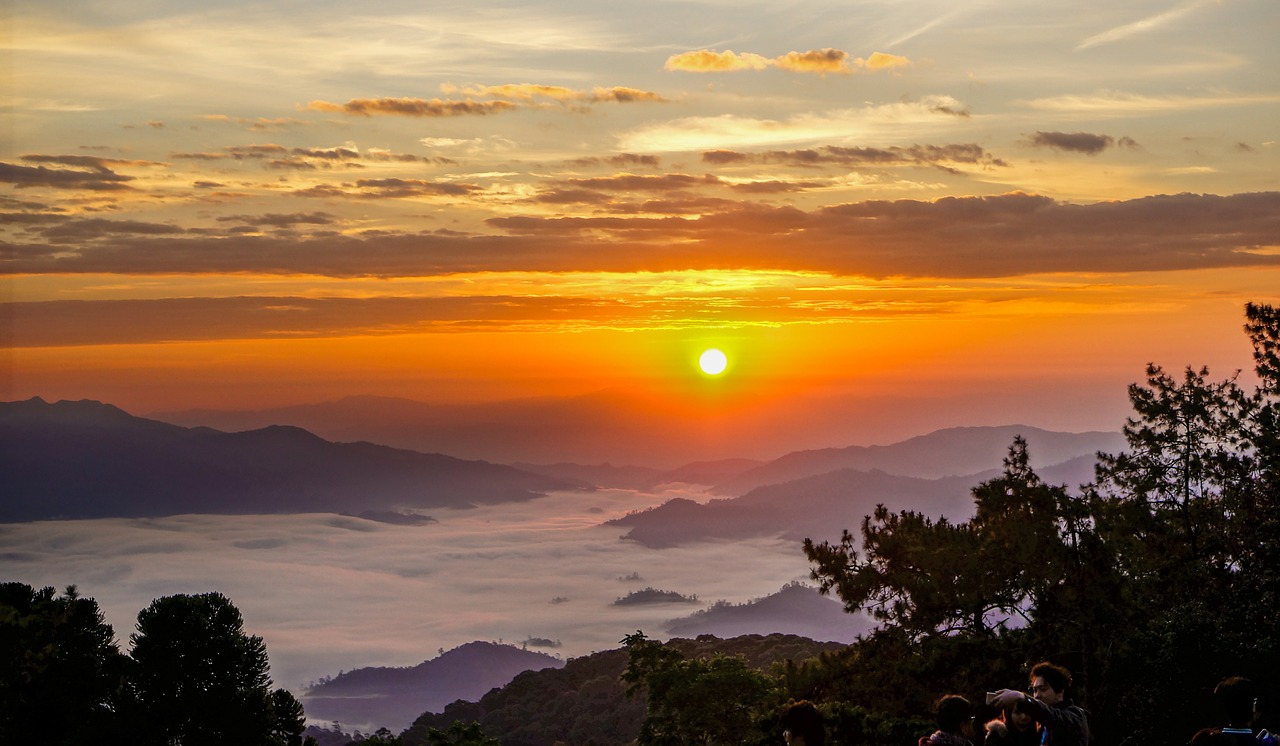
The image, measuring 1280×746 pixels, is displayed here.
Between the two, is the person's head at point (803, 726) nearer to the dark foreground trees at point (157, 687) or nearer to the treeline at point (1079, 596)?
the treeline at point (1079, 596)

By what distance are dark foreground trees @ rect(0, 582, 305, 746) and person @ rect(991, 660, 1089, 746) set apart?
27.4m

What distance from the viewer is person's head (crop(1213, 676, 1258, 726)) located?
10.7 meters

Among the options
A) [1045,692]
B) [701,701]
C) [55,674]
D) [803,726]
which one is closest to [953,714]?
[1045,692]

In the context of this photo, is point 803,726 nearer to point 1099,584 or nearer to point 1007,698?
point 1007,698

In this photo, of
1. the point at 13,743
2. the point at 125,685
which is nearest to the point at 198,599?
the point at 125,685

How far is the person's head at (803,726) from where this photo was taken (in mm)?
10461

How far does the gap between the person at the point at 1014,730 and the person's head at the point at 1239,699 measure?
1.89 meters

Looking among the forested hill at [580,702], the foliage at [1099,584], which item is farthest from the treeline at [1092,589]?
the forested hill at [580,702]

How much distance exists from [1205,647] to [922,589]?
7.76 metres

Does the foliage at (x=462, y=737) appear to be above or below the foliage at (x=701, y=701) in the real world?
above

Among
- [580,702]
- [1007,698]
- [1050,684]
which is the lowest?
[580,702]

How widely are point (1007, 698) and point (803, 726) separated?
2410mm

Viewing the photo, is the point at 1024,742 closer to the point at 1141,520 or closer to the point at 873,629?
the point at 873,629

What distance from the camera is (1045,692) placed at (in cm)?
1114
